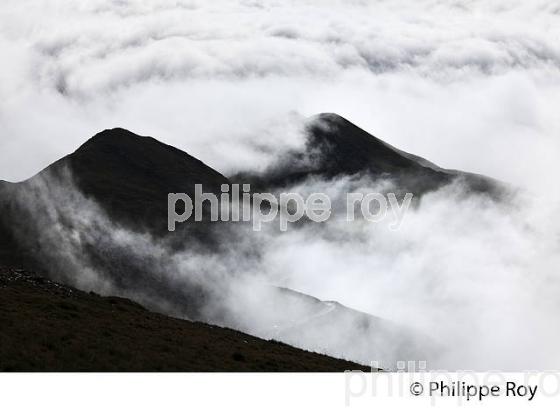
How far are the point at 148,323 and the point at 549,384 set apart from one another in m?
44.3

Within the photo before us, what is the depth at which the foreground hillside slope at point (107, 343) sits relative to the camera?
156 ft

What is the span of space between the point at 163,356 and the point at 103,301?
3610 centimetres

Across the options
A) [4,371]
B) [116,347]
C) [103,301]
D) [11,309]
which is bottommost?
[4,371]

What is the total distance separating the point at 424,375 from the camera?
149ft

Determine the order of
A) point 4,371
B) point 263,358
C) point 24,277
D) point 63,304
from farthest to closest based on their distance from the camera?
point 24,277, point 63,304, point 263,358, point 4,371

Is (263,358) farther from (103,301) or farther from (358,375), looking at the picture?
(103,301)

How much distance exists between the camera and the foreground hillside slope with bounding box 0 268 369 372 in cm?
4766

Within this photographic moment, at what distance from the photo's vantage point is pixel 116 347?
5359 cm

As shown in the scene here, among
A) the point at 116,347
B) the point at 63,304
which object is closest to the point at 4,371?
the point at 116,347

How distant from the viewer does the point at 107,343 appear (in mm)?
55125

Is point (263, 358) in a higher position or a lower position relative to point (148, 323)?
lower

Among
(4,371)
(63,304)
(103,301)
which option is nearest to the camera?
(4,371)

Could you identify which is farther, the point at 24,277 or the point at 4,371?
the point at 24,277

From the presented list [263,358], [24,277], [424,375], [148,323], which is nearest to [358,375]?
[424,375]
